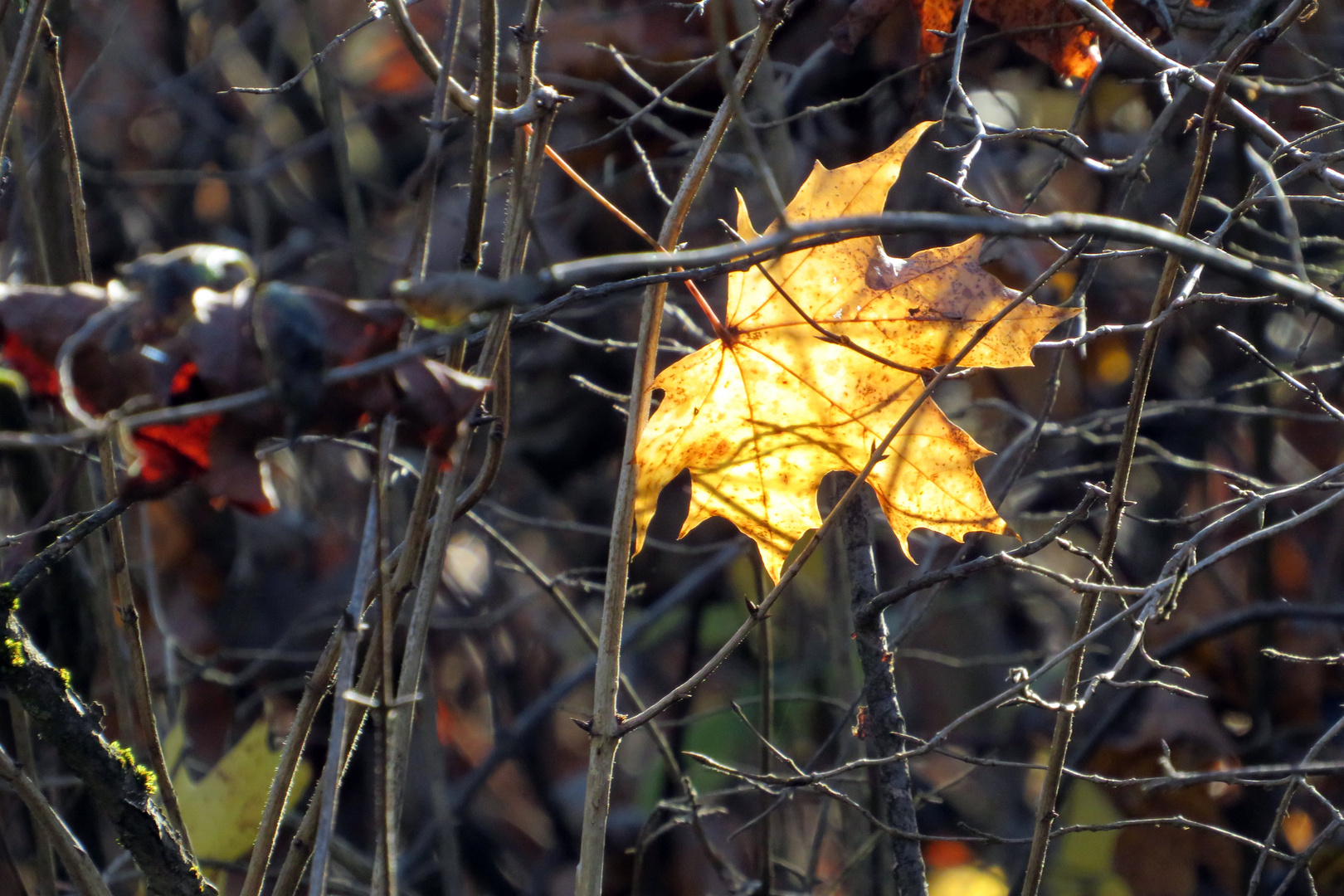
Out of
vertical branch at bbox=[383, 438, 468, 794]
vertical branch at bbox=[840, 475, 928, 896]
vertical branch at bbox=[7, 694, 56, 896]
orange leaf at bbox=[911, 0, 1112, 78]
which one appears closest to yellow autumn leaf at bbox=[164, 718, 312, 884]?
vertical branch at bbox=[7, 694, 56, 896]

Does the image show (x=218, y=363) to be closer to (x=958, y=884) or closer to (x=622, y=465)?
(x=622, y=465)

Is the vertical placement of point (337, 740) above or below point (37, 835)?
above

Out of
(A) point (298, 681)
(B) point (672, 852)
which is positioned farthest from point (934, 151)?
(B) point (672, 852)

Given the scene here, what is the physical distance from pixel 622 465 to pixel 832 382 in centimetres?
20

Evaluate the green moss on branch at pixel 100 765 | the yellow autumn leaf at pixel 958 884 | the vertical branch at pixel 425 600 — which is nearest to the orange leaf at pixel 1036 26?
the vertical branch at pixel 425 600

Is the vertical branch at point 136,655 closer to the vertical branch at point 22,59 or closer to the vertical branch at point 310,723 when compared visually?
the vertical branch at point 310,723

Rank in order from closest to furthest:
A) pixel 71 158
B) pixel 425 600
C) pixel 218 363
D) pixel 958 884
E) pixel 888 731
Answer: pixel 218 363
pixel 425 600
pixel 71 158
pixel 888 731
pixel 958 884

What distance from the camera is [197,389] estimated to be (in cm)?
51

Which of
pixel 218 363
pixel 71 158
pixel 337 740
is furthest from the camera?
pixel 71 158

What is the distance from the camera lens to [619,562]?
0.76 metres

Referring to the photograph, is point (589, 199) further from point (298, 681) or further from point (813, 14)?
point (298, 681)

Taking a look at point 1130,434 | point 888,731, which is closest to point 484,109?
point 1130,434

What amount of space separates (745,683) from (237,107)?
199cm

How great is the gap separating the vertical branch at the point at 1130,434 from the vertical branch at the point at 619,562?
0.30 metres
